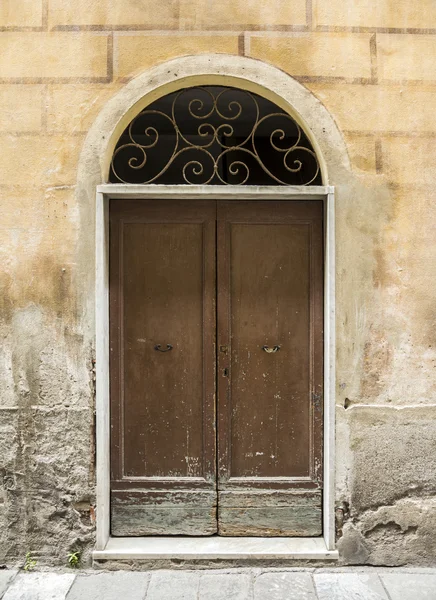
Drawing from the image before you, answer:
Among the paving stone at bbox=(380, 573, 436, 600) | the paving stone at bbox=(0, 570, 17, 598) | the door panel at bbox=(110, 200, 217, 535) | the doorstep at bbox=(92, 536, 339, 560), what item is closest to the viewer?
the paving stone at bbox=(380, 573, 436, 600)

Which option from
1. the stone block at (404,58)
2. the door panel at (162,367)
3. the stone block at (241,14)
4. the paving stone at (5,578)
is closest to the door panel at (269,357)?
the door panel at (162,367)

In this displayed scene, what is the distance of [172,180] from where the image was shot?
22.1 ft

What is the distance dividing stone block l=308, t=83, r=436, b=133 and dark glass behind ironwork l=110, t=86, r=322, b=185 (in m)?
0.30

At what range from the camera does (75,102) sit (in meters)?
3.84

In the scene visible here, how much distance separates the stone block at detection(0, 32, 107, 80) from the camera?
12.6 ft

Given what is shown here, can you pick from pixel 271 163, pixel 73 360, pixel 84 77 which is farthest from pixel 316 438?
pixel 84 77

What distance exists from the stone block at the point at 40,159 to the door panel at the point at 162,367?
0.45 meters

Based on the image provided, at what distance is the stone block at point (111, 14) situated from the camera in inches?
151

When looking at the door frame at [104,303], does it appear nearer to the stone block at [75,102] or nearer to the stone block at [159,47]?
the stone block at [75,102]

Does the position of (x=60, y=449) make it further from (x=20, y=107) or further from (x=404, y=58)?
(x=404, y=58)

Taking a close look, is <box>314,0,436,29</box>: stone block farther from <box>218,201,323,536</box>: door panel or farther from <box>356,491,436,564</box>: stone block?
<box>356,491,436,564</box>: stone block

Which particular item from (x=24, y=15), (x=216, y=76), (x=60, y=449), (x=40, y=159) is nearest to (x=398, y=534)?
(x=60, y=449)

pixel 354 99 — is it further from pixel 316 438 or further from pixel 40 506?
pixel 40 506

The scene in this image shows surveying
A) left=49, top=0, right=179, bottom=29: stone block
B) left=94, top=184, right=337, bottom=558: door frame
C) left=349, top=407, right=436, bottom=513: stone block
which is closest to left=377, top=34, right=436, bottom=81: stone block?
left=94, top=184, right=337, bottom=558: door frame
